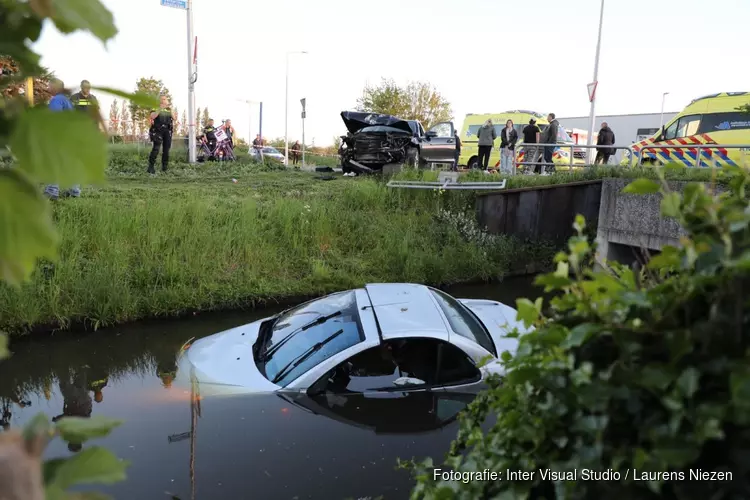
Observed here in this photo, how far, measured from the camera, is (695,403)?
1148 millimetres

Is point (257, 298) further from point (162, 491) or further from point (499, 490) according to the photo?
point (499, 490)

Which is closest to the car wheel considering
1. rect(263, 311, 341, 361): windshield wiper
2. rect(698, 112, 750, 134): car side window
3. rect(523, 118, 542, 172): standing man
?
rect(523, 118, 542, 172): standing man

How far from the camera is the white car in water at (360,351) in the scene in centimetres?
459

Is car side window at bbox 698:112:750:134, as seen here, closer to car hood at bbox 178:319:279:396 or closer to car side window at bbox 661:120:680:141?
car side window at bbox 661:120:680:141

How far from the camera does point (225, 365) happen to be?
16.6 feet

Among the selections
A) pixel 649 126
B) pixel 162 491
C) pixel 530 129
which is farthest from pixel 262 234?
pixel 649 126

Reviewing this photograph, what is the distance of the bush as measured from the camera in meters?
1.13

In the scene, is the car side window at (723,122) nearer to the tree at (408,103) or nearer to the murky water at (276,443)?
the murky water at (276,443)

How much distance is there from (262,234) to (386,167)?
18.3 ft

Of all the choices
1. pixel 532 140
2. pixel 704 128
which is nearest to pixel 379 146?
pixel 532 140

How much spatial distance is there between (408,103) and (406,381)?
4293cm

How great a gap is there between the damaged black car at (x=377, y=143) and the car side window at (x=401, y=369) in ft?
37.6

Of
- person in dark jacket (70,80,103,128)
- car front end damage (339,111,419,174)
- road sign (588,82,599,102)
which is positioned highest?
road sign (588,82,599,102)

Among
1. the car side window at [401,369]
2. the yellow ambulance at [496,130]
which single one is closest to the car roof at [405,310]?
the car side window at [401,369]
